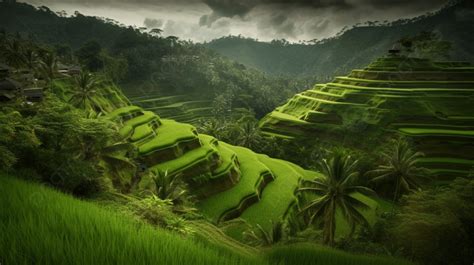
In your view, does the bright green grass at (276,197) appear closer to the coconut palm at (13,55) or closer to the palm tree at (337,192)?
the palm tree at (337,192)

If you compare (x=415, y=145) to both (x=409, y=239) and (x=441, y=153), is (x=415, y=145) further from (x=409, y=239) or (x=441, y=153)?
(x=409, y=239)

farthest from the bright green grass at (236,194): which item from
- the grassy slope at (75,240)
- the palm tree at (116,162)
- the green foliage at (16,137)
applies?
the grassy slope at (75,240)

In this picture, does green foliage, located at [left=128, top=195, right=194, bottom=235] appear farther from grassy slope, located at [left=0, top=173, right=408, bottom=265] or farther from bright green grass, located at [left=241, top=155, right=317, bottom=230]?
bright green grass, located at [left=241, top=155, right=317, bottom=230]

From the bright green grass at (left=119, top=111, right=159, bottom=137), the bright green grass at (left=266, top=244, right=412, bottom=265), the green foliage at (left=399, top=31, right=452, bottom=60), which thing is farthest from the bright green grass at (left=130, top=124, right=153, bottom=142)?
the green foliage at (left=399, top=31, right=452, bottom=60)

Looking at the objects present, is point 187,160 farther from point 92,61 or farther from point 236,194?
point 92,61

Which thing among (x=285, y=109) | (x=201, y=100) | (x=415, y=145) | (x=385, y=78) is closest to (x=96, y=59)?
(x=201, y=100)
